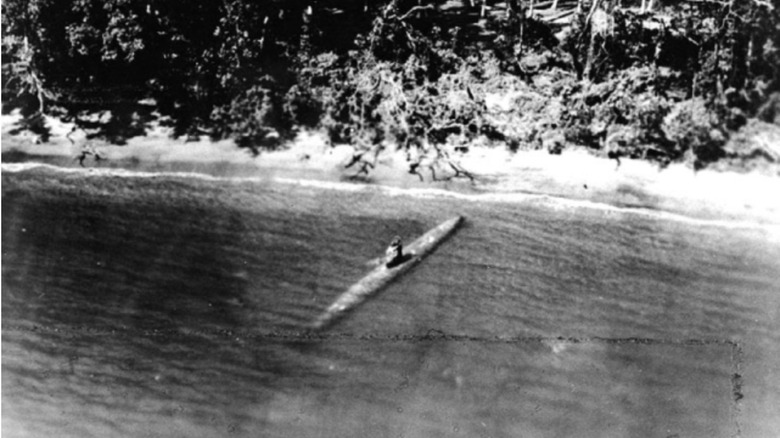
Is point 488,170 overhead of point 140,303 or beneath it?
overhead

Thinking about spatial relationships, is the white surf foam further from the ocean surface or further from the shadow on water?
the shadow on water

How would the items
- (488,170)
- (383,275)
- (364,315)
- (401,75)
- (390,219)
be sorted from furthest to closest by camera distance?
1. (401,75)
2. (488,170)
3. (390,219)
4. (383,275)
5. (364,315)

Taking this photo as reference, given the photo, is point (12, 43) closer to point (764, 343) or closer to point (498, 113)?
point (498, 113)

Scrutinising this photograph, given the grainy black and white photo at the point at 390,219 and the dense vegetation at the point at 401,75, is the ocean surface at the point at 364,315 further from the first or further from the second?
the dense vegetation at the point at 401,75

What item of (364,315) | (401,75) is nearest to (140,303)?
(364,315)

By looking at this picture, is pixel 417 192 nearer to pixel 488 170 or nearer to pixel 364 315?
pixel 488 170

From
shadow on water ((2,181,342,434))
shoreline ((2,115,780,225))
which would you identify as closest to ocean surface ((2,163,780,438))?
shadow on water ((2,181,342,434))

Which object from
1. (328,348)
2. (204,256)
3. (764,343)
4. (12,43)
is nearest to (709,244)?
(764,343)
